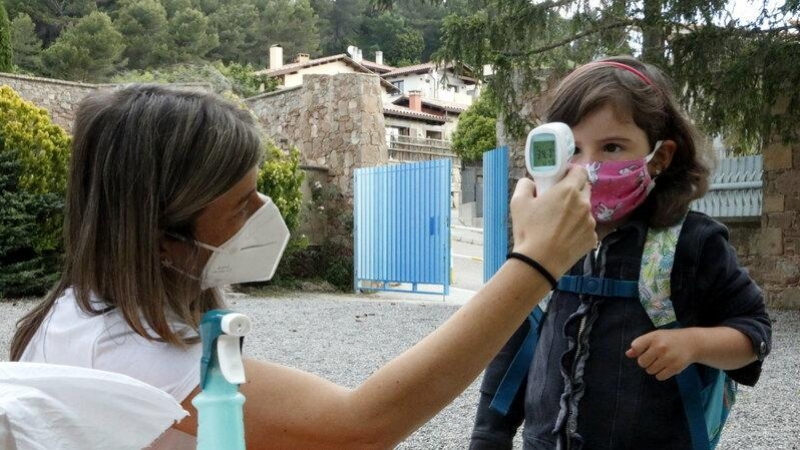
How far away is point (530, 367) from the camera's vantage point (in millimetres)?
1799

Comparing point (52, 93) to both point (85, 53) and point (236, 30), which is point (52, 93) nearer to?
point (85, 53)

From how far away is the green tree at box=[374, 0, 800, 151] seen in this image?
24.3 ft

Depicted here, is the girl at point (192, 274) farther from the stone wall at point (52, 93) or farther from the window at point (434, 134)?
the window at point (434, 134)

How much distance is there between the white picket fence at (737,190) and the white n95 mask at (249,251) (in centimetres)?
829

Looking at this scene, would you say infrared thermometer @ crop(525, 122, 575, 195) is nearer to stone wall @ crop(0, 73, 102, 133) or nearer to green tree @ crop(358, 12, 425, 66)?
stone wall @ crop(0, 73, 102, 133)

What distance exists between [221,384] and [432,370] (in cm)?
36

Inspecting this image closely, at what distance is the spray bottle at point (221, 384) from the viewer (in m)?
0.73

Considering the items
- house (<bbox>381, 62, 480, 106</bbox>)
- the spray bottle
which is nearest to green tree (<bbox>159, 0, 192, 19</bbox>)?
house (<bbox>381, 62, 480, 106</bbox>)

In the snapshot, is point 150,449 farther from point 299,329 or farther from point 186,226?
point 299,329

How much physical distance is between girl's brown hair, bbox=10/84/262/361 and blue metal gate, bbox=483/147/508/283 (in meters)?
8.45


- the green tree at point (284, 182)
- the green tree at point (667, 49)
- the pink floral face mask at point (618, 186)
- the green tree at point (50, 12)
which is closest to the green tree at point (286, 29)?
the green tree at point (50, 12)

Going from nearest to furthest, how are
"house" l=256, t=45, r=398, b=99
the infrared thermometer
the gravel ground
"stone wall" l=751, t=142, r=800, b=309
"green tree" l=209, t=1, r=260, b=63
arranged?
1. the infrared thermometer
2. the gravel ground
3. "stone wall" l=751, t=142, r=800, b=309
4. "house" l=256, t=45, r=398, b=99
5. "green tree" l=209, t=1, r=260, b=63

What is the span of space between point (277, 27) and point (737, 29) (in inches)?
1500

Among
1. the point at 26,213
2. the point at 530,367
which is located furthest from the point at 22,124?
the point at 530,367
